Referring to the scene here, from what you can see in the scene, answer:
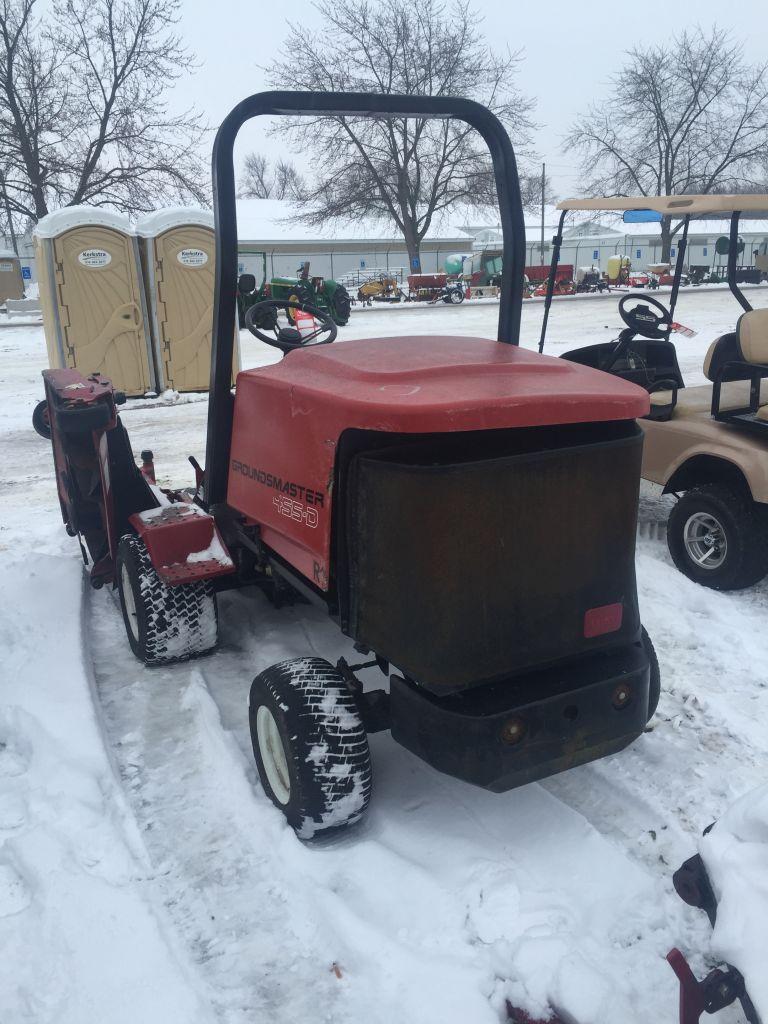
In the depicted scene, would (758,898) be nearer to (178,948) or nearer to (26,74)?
(178,948)

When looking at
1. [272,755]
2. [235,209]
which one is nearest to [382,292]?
[235,209]

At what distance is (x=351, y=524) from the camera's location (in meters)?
2.22

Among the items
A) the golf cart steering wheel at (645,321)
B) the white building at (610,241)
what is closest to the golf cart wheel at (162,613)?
the golf cart steering wheel at (645,321)

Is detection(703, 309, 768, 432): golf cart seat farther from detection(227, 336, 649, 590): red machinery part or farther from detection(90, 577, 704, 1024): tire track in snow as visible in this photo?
detection(90, 577, 704, 1024): tire track in snow

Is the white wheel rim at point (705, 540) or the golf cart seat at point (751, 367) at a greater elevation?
the golf cart seat at point (751, 367)

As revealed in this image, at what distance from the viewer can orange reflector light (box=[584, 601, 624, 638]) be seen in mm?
2316

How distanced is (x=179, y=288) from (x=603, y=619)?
8.99 m

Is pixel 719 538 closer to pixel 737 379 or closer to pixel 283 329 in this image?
pixel 737 379

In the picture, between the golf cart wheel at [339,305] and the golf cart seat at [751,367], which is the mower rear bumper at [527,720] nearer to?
the golf cart seat at [751,367]

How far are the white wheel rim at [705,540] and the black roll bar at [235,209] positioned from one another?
179 centimetres

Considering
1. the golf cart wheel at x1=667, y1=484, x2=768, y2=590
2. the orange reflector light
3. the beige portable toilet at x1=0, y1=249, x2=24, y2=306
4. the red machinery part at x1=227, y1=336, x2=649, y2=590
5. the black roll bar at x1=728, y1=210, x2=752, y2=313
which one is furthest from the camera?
the beige portable toilet at x1=0, y1=249, x2=24, y2=306

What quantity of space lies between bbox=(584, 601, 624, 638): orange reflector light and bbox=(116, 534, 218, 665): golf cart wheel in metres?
1.73

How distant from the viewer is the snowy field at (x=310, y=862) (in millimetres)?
1938

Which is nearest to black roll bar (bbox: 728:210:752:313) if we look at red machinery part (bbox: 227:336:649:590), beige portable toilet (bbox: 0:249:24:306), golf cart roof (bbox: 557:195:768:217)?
golf cart roof (bbox: 557:195:768:217)
